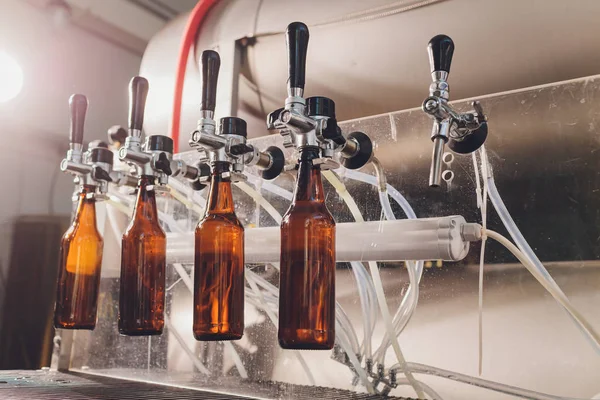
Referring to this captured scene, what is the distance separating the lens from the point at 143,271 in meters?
0.94

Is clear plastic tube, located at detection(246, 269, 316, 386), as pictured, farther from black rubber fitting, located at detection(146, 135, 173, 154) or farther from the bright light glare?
the bright light glare

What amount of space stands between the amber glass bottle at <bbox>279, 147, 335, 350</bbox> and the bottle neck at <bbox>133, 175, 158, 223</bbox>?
304 millimetres

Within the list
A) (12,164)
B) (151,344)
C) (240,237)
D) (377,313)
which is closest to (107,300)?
(151,344)

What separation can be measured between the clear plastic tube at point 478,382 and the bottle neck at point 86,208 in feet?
1.94

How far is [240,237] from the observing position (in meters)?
0.87

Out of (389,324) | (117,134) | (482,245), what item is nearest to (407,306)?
(389,324)

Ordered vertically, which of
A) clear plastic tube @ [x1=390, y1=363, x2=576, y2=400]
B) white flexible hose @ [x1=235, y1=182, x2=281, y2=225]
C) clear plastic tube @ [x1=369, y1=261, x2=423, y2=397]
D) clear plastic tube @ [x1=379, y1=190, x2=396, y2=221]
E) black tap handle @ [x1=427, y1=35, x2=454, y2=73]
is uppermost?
black tap handle @ [x1=427, y1=35, x2=454, y2=73]

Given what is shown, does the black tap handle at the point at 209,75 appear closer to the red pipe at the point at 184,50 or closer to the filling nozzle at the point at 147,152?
the filling nozzle at the point at 147,152

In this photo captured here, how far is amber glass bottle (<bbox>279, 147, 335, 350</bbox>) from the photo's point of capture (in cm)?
72

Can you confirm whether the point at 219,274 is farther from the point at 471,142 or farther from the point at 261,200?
the point at 471,142

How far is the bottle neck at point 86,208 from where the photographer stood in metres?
1.05

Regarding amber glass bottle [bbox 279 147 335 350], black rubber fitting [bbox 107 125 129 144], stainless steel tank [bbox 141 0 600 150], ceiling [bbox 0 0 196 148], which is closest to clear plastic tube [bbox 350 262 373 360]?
amber glass bottle [bbox 279 147 335 350]

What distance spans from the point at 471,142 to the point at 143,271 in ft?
1.74

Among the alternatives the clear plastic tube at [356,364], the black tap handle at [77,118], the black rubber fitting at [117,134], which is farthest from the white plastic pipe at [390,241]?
the black rubber fitting at [117,134]
